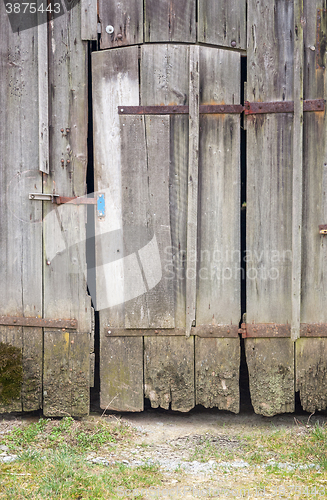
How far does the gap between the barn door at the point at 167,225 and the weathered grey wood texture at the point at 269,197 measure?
13 centimetres

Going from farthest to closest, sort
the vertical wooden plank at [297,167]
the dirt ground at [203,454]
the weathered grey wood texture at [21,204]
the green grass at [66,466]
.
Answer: the weathered grey wood texture at [21,204], the vertical wooden plank at [297,167], the dirt ground at [203,454], the green grass at [66,466]

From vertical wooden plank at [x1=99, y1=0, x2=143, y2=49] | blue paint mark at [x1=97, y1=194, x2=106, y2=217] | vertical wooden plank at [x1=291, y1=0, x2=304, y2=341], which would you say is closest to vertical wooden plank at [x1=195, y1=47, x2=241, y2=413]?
vertical wooden plank at [x1=291, y1=0, x2=304, y2=341]

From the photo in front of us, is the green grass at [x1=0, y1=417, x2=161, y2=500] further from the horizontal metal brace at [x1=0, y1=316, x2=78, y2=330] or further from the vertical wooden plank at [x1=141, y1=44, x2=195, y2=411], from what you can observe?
the horizontal metal brace at [x1=0, y1=316, x2=78, y2=330]

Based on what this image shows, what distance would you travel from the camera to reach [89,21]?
3572 mm

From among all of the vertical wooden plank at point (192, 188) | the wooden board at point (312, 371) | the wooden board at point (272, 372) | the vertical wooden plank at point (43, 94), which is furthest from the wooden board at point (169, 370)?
the vertical wooden plank at point (43, 94)

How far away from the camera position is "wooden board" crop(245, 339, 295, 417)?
12.1ft

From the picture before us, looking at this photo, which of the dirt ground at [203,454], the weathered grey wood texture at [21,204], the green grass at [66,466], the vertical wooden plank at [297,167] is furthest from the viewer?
the weathered grey wood texture at [21,204]

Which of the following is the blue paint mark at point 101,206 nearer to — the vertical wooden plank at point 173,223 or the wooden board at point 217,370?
the vertical wooden plank at point 173,223

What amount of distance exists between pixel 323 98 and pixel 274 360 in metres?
2.15

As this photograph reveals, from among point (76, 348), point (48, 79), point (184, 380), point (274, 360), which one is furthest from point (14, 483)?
point (48, 79)

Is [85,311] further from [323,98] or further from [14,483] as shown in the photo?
[323,98]

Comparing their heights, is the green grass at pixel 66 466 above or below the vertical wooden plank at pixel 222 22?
below

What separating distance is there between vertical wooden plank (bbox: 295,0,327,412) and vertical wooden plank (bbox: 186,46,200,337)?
2.86 feet

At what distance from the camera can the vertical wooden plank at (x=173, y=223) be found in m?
3.59
